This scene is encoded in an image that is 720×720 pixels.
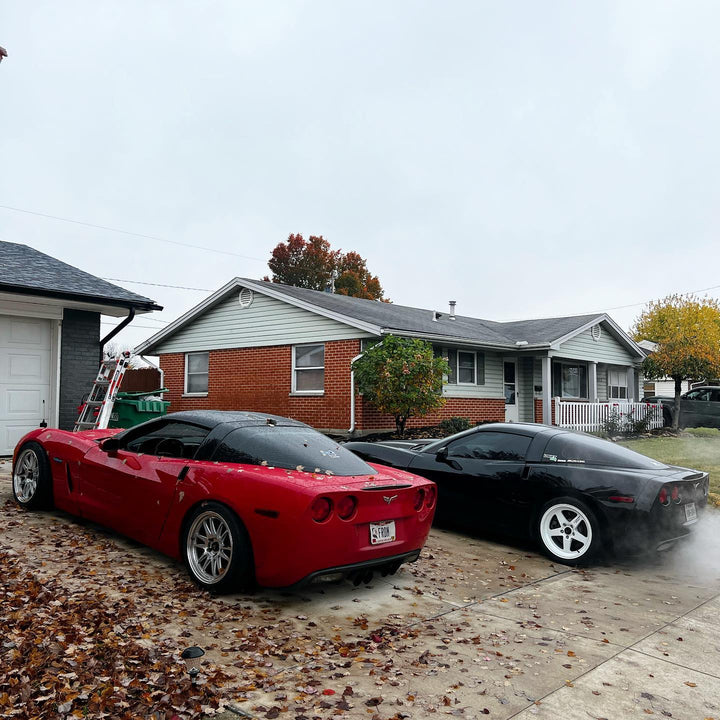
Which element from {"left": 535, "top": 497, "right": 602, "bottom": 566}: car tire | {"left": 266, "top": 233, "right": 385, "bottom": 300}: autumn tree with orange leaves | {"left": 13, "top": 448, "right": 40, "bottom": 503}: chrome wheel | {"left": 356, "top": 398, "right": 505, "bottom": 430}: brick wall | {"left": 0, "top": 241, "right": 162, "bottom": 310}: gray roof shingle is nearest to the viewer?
{"left": 535, "top": 497, "right": 602, "bottom": 566}: car tire

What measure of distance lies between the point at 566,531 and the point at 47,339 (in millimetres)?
8725

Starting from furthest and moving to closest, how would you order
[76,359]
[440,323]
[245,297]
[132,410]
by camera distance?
1. [440,323]
2. [245,297]
3. [132,410]
4. [76,359]

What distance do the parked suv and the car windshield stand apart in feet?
72.9

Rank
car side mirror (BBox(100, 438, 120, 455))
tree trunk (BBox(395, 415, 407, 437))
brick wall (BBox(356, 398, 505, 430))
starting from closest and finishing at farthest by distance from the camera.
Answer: car side mirror (BBox(100, 438, 120, 455)) → tree trunk (BBox(395, 415, 407, 437)) → brick wall (BBox(356, 398, 505, 430))

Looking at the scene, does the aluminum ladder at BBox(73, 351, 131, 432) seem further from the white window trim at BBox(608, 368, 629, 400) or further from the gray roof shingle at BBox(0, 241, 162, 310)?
the white window trim at BBox(608, 368, 629, 400)

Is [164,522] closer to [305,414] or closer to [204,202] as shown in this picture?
[305,414]

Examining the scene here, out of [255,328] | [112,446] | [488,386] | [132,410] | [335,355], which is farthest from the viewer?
[488,386]

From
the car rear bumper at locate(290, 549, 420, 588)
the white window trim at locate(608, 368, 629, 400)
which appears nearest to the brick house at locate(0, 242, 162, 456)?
the car rear bumper at locate(290, 549, 420, 588)

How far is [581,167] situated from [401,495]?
15.7 m

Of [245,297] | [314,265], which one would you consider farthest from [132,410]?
[314,265]

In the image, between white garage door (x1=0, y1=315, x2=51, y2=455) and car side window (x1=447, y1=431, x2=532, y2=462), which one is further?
white garage door (x1=0, y1=315, x2=51, y2=455)

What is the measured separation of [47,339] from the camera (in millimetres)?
10656

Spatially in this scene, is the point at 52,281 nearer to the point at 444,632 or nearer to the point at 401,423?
the point at 401,423

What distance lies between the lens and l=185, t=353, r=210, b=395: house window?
66.2 ft
